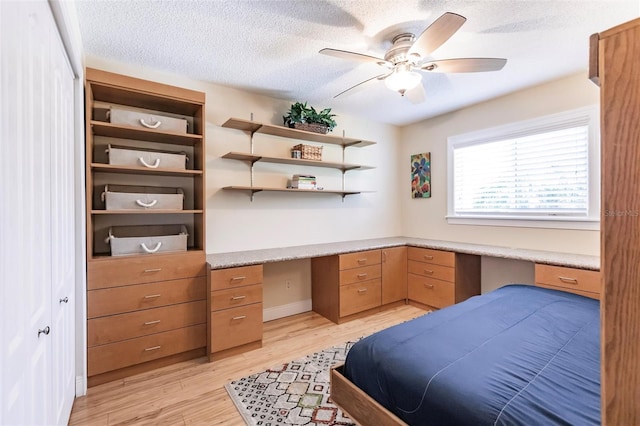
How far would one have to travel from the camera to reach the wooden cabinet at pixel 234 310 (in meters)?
2.44

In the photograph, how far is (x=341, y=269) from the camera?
10.4 feet

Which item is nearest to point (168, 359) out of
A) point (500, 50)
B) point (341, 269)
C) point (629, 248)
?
point (341, 269)

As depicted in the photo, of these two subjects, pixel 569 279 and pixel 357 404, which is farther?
pixel 569 279

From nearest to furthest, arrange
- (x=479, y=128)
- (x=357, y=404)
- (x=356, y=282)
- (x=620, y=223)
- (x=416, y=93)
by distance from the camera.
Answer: (x=620, y=223) < (x=357, y=404) < (x=416, y=93) < (x=356, y=282) < (x=479, y=128)

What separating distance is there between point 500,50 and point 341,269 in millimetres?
2309

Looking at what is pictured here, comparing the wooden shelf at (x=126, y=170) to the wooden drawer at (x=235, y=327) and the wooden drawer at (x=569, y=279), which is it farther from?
the wooden drawer at (x=569, y=279)

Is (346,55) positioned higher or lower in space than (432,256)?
higher

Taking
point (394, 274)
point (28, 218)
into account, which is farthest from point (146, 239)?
point (394, 274)

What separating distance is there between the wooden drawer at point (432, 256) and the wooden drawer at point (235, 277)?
1.92m

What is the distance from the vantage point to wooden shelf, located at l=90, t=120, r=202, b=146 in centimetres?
224

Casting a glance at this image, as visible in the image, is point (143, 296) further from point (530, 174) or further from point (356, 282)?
point (530, 174)

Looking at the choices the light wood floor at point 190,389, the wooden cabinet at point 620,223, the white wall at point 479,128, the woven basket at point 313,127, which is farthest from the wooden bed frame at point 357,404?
the white wall at point 479,128

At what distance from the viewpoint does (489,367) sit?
4.25 feet

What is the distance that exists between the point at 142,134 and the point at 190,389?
6.33ft
